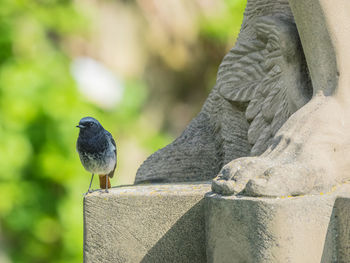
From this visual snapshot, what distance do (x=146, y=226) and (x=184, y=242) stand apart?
0.44 ft

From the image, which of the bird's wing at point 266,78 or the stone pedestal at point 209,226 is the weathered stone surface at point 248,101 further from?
the stone pedestal at point 209,226

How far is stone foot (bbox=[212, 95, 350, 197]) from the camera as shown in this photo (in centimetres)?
195

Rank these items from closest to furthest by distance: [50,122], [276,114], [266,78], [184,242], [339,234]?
[339,234]
[184,242]
[276,114]
[266,78]
[50,122]

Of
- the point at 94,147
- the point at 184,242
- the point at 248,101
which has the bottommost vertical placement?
the point at 184,242

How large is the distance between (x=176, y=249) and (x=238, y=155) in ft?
2.23

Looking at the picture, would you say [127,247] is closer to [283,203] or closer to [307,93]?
[283,203]

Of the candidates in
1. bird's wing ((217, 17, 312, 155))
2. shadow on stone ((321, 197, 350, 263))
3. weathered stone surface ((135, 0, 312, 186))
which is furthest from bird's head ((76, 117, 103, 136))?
shadow on stone ((321, 197, 350, 263))

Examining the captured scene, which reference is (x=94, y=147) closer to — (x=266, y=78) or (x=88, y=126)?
(x=88, y=126)

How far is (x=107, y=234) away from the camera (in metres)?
2.33

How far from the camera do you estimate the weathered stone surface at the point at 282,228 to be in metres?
1.90

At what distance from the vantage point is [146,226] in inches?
90.6

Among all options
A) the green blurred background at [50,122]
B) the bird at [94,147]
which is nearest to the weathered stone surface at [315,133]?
the bird at [94,147]

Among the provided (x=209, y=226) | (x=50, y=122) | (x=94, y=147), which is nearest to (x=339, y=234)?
(x=209, y=226)

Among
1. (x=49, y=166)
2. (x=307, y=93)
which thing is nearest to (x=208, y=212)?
(x=307, y=93)
